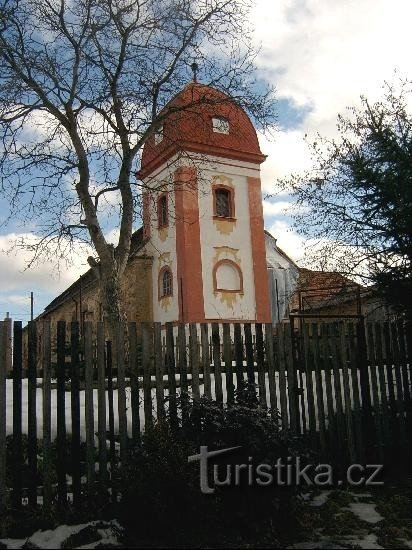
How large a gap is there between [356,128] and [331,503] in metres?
9.61

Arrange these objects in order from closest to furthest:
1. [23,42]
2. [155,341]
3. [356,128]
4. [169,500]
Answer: [169,500] < [155,341] < [356,128] < [23,42]

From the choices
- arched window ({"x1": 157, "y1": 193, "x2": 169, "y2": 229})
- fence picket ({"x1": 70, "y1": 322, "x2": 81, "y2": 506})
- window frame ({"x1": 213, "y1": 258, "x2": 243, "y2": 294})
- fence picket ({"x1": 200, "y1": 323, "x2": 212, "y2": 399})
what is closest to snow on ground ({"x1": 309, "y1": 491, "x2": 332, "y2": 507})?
fence picket ({"x1": 200, "y1": 323, "x2": 212, "y2": 399})

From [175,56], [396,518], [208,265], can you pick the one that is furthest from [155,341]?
[208,265]

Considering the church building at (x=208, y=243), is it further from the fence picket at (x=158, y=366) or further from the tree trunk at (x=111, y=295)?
the fence picket at (x=158, y=366)

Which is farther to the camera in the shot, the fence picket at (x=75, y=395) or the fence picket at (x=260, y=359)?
the fence picket at (x=260, y=359)

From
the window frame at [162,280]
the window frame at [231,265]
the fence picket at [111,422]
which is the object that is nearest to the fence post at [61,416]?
the fence picket at [111,422]

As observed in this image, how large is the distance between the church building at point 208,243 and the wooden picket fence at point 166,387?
19.0 metres

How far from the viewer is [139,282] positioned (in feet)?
97.1

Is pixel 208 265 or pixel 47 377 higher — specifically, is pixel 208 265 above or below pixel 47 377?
above

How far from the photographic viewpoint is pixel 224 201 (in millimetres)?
28391

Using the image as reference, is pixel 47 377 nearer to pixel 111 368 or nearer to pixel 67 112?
pixel 111 368

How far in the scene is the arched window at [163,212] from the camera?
28797mm

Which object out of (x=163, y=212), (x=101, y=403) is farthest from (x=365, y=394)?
(x=163, y=212)

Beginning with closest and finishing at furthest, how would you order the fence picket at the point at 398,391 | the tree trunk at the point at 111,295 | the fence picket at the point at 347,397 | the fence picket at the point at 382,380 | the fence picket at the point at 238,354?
the fence picket at the point at 238,354
the fence picket at the point at 347,397
the fence picket at the point at 382,380
the fence picket at the point at 398,391
the tree trunk at the point at 111,295
